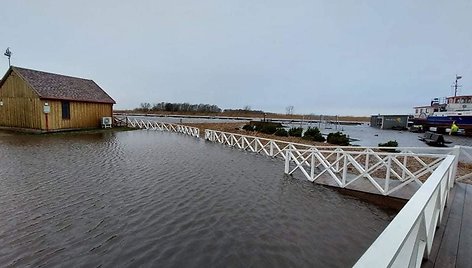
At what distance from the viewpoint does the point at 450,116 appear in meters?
30.8

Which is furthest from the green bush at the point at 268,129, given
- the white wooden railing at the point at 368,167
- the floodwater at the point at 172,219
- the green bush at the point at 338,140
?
the floodwater at the point at 172,219

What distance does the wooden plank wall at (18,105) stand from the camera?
18688 mm

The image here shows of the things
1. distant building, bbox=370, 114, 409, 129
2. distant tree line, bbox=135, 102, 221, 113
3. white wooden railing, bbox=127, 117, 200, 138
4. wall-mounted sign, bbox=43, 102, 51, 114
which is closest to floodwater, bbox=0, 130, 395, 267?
wall-mounted sign, bbox=43, 102, 51, 114

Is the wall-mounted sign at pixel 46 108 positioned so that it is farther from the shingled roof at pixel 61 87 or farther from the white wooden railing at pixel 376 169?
the white wooden railing at pixel 376 169

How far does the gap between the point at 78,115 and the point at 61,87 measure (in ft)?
9.20

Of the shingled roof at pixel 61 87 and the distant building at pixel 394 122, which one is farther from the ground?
the shingled roof at pixel 61 87

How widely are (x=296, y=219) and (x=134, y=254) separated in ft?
10.6

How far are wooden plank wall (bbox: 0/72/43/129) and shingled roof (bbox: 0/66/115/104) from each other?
1.75ft

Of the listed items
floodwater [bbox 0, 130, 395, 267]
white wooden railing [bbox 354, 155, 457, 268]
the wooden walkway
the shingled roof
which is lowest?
floodwater [bbox 0, 130, 395, 267]

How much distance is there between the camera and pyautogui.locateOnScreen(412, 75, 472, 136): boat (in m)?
29.1

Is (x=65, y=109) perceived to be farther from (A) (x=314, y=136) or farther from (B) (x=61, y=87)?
(A) (x=314, y=136)

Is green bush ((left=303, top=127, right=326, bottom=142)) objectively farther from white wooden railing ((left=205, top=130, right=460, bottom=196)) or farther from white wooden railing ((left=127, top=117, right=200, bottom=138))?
white wooden railing ((left=127, top=117, right=200, bottom=138))

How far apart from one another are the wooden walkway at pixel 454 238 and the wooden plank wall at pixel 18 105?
23243mm

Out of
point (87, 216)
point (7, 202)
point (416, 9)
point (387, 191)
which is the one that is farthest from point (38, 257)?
point (416, 9)
